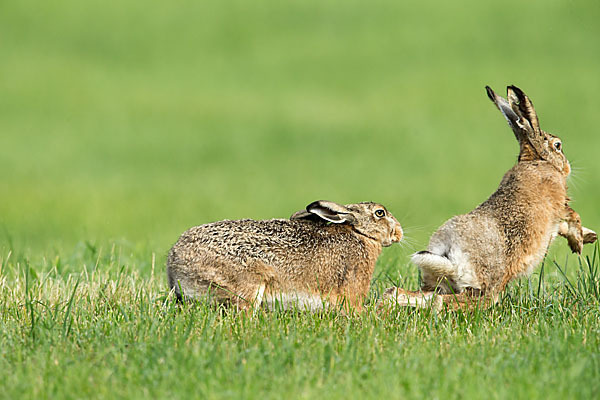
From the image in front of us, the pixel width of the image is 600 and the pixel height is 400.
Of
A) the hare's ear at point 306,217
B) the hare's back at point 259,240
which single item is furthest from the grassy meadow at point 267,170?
the hare's ear at point 306,217

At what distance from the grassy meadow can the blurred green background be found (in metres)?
0.09

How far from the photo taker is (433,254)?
623cm

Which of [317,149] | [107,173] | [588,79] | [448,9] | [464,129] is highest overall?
[448,9]

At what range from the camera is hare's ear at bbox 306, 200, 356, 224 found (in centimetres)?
662

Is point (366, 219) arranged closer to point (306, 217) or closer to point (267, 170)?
point (306, 217)

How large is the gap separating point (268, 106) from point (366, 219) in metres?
18.7

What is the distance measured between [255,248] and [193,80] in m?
21.9

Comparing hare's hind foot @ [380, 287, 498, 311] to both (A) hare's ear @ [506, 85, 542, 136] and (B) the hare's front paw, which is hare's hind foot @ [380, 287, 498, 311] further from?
(A) hare's ear @ [506, 85, 542, 136]

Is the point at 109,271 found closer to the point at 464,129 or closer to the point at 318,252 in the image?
the point at 318,252

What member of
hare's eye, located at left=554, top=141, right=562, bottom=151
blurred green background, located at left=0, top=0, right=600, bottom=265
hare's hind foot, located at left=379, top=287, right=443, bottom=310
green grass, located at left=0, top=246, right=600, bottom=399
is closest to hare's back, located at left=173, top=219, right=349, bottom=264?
green grass, located at left=0, top=246, right=600, bottom=399

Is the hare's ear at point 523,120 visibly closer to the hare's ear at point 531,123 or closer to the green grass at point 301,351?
the hare's ear at point 531,123

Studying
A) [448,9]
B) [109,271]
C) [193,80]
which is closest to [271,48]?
[193,80]

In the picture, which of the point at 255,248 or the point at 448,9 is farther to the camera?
the point at 448,9

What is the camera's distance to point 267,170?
2086 cm
